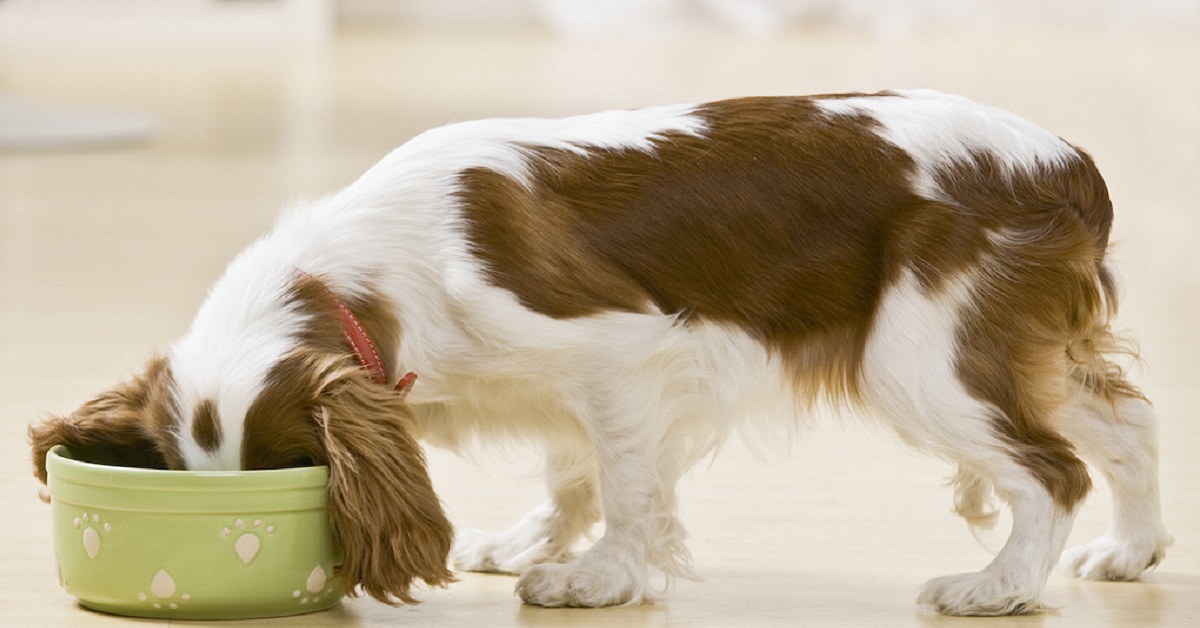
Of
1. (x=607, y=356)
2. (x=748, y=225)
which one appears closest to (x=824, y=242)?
(x=748, y=225)

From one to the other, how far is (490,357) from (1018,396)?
0.74 m

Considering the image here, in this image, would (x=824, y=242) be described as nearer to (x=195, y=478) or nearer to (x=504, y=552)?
(x=504, y=552)

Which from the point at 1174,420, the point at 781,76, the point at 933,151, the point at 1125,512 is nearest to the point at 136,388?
the point at 933,151

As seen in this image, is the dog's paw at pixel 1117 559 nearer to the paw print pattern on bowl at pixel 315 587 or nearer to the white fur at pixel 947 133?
the white fur at pixel 947 133

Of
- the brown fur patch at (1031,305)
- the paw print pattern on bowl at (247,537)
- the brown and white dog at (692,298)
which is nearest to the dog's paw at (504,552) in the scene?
the brown and white dog at (692,298)

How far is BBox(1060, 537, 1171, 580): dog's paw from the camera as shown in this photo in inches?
109

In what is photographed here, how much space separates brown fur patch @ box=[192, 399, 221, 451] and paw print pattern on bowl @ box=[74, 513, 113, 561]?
16cm

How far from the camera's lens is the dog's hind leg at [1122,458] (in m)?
2.78

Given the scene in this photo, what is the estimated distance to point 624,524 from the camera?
2.63m

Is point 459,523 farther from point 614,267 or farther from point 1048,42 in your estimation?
point 1048,42

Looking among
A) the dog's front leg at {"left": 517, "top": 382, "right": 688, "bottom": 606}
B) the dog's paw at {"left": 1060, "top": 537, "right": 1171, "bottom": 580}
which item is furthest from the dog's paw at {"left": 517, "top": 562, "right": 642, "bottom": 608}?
the dog's paw at {"left": 1060, "top": 537, "right": 1171, "bottom": 580}

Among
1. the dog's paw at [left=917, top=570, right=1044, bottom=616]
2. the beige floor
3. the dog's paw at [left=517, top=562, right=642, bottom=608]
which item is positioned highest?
the dog's paw at [left=917, top=570, right=1044, bottom=616]

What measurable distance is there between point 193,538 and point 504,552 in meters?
0.66

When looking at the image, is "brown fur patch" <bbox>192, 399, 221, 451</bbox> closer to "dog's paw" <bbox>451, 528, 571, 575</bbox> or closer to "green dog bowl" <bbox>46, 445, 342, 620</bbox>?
"green dog bowl" <bbox>46, 445, 342, 620</bbox>
